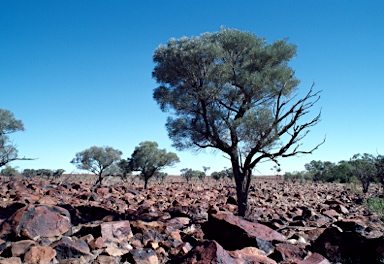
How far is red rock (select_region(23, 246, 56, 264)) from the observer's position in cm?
512

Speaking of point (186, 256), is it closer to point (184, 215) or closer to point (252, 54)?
point (184, 215)

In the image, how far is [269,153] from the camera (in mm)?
10031

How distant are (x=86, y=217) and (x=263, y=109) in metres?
7.15

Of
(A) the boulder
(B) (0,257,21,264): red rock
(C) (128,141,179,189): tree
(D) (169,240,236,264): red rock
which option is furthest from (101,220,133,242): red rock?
(C) (128,141,179,189): tree

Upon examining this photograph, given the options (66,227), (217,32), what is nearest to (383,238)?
(66,227)

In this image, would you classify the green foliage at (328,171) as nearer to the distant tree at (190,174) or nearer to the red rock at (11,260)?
the distant tree at (190,174)

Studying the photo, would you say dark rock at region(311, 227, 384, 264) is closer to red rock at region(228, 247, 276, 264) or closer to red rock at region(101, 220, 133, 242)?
red rock at region(228, 247, 276, 264)

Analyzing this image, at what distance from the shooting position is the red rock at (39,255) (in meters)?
5.12

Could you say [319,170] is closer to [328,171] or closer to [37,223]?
[328,171]

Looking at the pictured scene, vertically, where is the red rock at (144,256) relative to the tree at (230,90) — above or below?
below

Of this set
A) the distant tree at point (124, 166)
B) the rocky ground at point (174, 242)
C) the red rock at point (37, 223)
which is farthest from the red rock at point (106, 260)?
the distant tree at point (124, 166)

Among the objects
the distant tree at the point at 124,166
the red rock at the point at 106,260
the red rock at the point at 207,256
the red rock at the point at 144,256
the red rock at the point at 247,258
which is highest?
the distant tree at the point at 124,166

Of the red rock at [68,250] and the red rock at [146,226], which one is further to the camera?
the red rock at [146,226]

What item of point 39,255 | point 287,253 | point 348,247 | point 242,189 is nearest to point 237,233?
point 287,253
